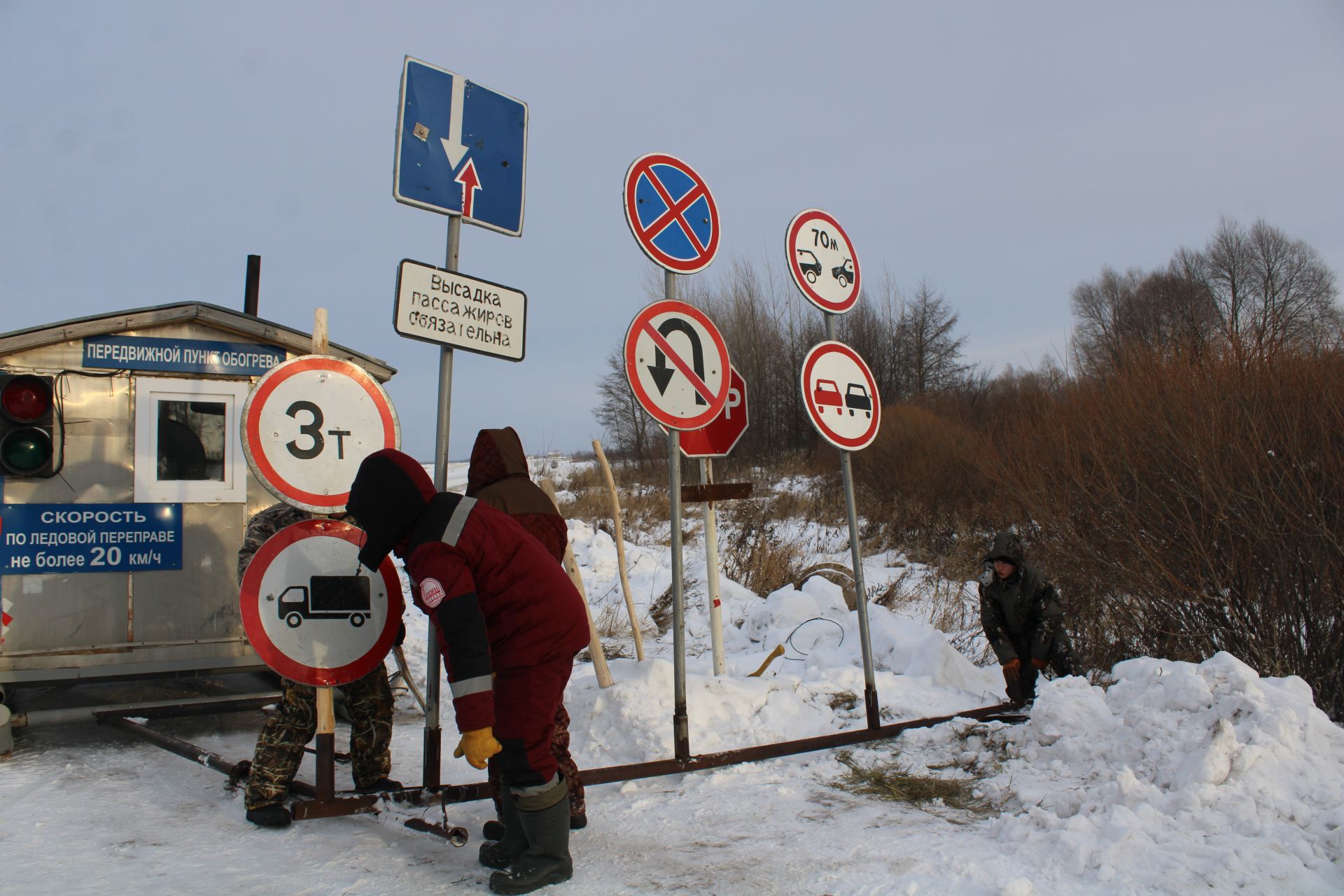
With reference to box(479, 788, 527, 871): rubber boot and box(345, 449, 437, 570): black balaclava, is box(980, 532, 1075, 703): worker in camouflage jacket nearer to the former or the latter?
box(479, 788, 527, 871): rubber boot

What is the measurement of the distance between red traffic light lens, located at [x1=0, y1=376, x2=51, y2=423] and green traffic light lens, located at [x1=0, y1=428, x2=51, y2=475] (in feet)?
0.31

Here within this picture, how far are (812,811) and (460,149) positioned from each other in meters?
3.62

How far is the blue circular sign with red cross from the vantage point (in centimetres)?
503

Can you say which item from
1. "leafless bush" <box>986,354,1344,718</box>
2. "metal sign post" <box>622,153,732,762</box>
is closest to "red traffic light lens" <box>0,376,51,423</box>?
"metal sign post" <box>622,153,732,762</box>

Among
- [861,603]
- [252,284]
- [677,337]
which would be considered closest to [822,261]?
[677,337]

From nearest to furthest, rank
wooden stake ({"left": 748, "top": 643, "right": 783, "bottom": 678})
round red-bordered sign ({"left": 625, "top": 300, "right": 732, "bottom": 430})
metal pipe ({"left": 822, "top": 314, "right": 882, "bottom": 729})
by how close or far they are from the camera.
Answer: round red-bordered sign ({"left": 625, "top": 300, "right": 732, "bottom": 430}) < metal pipe ({"left": 822, "top": 314, "right": 882, "bottom": 729}) < wooden stake ({"left": 748, "top": 643, "right": 783, "bottom": 678})

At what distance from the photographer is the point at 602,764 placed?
513 centimetres

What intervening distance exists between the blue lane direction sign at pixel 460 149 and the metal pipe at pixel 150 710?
10.3 feet

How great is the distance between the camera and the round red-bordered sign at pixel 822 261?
221 inches

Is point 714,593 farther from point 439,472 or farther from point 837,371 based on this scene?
point 439,472

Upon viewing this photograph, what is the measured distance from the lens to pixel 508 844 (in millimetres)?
3428

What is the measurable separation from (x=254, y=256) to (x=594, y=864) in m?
7.33

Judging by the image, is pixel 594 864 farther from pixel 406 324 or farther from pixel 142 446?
pixel 142 446

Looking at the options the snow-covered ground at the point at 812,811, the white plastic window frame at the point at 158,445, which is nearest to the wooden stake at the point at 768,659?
the snow-covered ground at the point at 812,811
